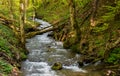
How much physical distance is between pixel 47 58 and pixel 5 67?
4627mm

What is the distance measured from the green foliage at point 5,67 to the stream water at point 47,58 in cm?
109

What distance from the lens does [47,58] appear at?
16281 millimetres

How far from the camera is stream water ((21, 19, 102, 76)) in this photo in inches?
533

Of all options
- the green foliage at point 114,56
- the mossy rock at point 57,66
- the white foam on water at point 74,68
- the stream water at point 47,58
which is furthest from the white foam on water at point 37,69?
the green foliage at point 114,56

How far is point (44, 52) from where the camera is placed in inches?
707

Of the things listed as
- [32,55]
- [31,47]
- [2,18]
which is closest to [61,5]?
[2,18]

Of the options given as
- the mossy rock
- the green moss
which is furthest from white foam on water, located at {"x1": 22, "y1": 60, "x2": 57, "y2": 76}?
the green moss

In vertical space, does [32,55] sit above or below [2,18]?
below

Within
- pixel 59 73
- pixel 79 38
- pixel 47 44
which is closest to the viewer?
pixel 59 73

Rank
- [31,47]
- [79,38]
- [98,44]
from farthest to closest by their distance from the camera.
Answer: [31,47], [79,38], [98,44]

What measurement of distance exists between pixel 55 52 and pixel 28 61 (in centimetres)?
283

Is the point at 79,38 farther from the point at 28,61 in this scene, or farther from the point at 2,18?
the point at 2,18

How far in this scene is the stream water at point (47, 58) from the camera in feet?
44.4

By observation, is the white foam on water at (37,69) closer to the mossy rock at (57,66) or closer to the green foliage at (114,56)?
the mossy rock at (57,66)
